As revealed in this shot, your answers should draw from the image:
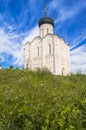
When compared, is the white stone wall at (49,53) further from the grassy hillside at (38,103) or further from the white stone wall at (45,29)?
the grassy hillside at (38,103)

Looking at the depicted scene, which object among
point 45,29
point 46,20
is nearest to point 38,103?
point 45,29

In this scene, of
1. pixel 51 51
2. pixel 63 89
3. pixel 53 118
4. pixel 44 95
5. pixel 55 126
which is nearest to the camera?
pixel 55 126

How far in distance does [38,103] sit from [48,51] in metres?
40.3

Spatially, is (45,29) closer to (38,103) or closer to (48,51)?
(48,51)

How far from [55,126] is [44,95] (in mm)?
3760

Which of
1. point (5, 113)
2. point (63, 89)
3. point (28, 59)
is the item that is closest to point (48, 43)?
point (28, 59)

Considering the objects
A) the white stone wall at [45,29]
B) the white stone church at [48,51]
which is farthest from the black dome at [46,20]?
the white stone wall at [45,29]

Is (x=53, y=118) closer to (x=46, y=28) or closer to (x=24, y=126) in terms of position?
(x=24, y=126)

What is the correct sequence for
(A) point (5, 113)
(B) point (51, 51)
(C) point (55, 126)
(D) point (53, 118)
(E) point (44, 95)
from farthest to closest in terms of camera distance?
(B) point (51, 51), (E) point (44, 95), (A) point (5, 113), (D) point (53, 118), (C) point (55, 126)

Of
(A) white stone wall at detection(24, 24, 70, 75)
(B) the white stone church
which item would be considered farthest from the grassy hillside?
(B) the white stone church

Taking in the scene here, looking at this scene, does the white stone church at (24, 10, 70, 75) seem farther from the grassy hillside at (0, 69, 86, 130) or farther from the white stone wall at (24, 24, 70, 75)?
the grassy hillside at (0, 69, 86, 130)

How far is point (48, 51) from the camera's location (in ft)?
151

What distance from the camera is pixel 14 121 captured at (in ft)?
13.4

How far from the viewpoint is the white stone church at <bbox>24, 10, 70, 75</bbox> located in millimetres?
45062
